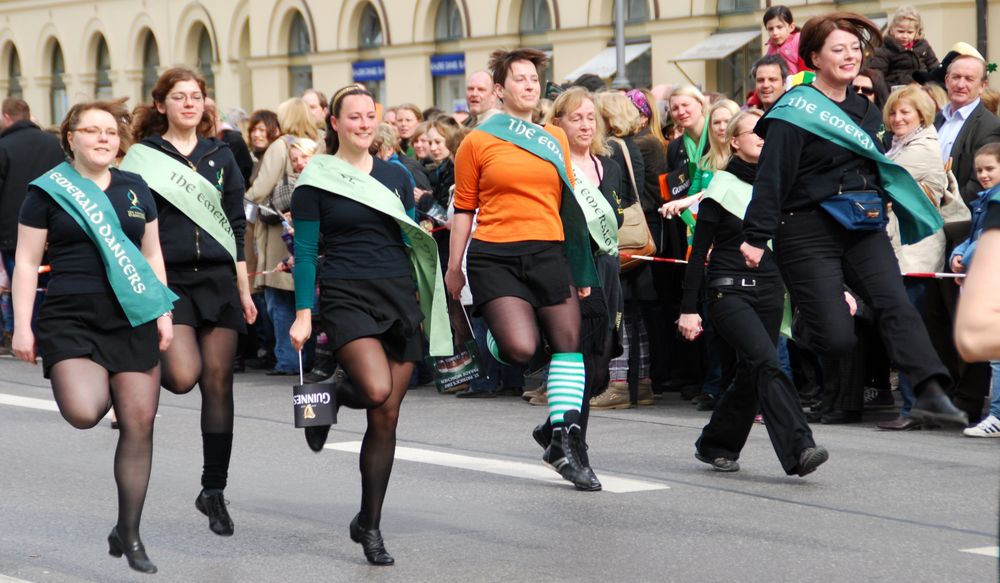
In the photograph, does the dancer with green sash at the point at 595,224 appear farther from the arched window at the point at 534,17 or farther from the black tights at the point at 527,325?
the arched window at the point at 534,17

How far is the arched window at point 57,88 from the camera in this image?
48.7 meters

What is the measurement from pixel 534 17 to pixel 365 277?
26590 millimetres

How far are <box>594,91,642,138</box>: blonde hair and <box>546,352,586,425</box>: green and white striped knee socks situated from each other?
353 centimetres

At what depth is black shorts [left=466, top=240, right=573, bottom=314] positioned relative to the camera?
296 inches

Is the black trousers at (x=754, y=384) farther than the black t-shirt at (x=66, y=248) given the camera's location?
Yes

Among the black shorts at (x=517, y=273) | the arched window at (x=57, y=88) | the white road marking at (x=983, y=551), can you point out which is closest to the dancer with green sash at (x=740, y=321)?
the black shorts at (x=517, y=273)

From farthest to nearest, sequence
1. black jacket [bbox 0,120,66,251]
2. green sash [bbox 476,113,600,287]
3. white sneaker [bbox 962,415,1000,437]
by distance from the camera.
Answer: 1. black jacket [bbox 0,120,66,251]
2. white sneaker [bbox 962,415,1000,437]
3. green sash [bbox 476,113,600,287]

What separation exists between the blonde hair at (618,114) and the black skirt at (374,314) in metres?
4.63

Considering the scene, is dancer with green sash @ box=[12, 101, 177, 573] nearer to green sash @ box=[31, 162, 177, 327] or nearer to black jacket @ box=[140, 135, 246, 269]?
green sash @ box=[31, 162, 177, 327]

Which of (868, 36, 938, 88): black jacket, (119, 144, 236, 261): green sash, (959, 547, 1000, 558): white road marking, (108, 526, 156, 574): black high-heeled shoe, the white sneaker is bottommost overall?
the white sneaker

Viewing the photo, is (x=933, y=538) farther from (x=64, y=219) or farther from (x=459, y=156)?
(x=64, y=219)

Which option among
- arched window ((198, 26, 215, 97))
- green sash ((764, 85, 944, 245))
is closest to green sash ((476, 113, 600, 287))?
green sash ((764, 85, 944, 245))

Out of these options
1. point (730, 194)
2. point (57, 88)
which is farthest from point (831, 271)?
point (57, 88)

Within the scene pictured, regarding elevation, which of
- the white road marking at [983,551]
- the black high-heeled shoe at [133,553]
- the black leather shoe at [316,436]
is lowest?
the white road marking at [983,551]
